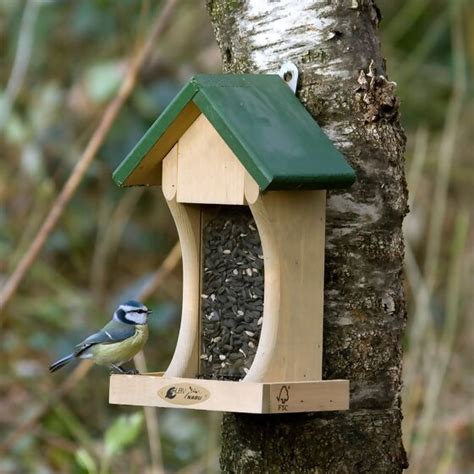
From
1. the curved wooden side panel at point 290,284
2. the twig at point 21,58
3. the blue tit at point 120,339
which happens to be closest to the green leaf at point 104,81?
the twig at point 21,58

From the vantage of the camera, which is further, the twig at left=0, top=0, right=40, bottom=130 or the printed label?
the twig at left=0, top=0, right=40, bottom=130

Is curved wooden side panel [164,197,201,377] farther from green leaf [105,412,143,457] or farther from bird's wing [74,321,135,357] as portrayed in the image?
green leaf [105,412,143,457]

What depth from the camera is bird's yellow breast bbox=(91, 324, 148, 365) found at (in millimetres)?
3373

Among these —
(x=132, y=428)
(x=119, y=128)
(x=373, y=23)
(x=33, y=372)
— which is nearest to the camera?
(x=373, y=23)

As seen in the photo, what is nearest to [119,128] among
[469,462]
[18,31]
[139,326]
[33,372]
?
[18,31]

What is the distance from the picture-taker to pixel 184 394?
284cm

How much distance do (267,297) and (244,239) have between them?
245mm

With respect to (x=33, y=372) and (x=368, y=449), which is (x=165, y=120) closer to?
(x=368, y=449)

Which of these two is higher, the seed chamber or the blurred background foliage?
the blurred background foliage

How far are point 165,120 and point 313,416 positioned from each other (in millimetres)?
863

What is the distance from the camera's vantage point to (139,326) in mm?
3408

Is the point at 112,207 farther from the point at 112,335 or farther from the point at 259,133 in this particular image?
the point at 259,133

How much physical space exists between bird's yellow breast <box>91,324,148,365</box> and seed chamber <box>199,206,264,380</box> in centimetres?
29

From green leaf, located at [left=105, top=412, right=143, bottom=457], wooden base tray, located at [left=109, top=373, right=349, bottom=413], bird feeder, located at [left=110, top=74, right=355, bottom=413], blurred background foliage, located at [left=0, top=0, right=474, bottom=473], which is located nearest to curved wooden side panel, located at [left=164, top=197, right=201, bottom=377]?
bird feeder, located at [left=110, top=74, right=355, bottom=413]
